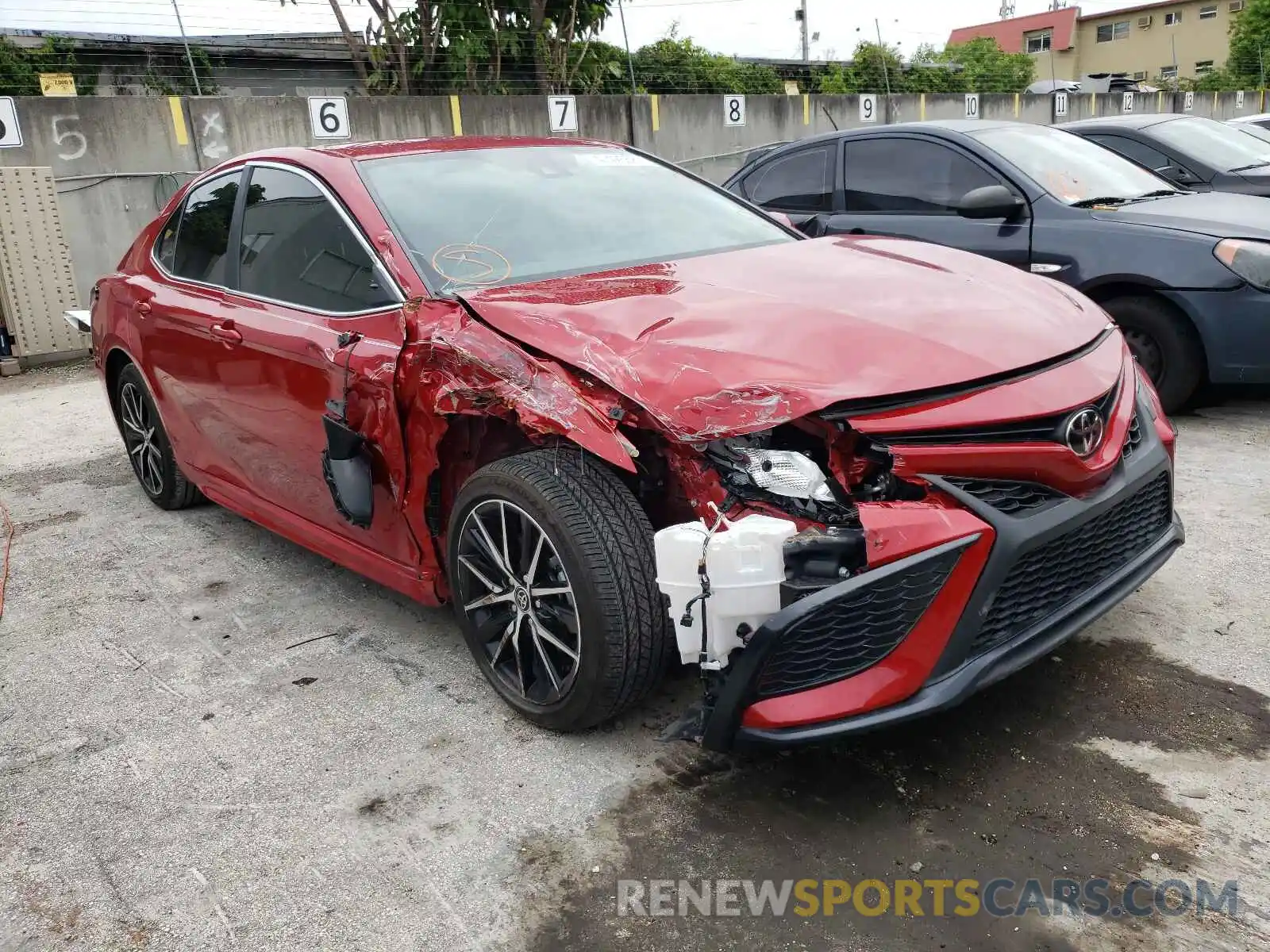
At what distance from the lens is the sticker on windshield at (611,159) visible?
374 centimetres

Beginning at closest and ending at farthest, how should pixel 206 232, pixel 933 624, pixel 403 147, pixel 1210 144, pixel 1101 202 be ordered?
pixel 933 624, pixel 403 147, pixel 206 232, pixel 1101 202, pixel 1210 144

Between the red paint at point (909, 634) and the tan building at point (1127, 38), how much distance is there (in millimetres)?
54705

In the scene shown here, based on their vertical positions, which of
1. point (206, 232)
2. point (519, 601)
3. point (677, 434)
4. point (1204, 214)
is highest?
point (206, 232)

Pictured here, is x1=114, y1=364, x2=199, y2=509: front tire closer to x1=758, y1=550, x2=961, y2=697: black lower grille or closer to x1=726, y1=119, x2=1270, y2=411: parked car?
x1=758, y1=550, x2=961, y2=697: black lower grille

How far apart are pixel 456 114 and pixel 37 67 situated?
28.6 ft

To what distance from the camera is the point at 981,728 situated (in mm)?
2662

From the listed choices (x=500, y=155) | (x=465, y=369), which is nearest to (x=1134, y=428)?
(x=465, y=369)

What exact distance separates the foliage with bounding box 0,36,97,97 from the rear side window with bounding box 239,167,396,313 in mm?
11964

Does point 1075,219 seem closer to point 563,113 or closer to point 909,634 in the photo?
point 909,634

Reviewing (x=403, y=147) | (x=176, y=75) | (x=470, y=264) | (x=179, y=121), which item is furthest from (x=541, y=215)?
(x=176, y=75)

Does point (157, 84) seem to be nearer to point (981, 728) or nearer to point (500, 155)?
point (500, 155)

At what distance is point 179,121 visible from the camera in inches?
380

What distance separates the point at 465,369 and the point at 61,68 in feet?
54.7

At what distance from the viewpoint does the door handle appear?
3.57 m
